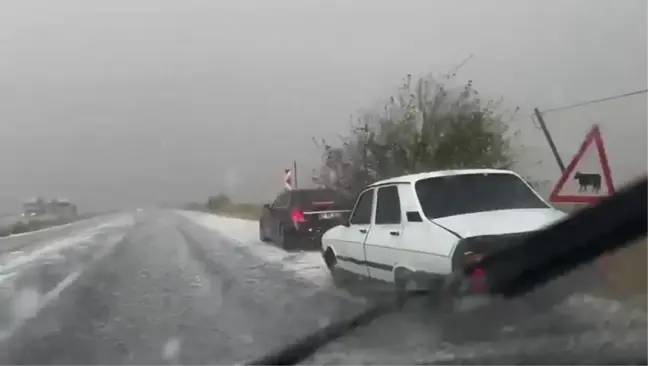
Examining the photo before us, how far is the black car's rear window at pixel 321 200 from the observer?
10.2 meters

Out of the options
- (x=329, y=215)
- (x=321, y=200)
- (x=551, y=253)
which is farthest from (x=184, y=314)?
(x=551, y=253)

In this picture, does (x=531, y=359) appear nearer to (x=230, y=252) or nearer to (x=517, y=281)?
(x=517, y=281)

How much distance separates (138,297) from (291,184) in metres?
2.36

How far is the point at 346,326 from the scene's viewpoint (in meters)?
3.99

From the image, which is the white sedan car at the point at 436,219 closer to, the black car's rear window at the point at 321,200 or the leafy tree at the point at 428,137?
the leafy tree at the point at 428,137

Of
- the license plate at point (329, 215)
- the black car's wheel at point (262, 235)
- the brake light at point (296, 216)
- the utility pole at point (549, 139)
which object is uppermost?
the utility pole at point (549, 139)

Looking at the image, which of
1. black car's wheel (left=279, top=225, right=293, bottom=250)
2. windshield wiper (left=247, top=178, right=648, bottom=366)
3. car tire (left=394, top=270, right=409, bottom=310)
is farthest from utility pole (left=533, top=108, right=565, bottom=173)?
black car's wheel (left=279, top=225, right=293, bottom=250)

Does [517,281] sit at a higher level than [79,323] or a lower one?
higher

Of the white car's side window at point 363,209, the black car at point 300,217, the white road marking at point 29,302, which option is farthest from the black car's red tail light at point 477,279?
the black car at point 300,217

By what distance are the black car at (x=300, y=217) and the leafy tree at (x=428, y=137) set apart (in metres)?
3.35

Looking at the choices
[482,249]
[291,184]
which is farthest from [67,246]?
[482,249]

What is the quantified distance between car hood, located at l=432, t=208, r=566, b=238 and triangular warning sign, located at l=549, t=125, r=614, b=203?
241 mm

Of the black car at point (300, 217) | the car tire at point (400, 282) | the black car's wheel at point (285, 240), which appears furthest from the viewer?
the black car's wheel at point (285, 240)

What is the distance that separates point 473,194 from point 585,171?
0.94 m
